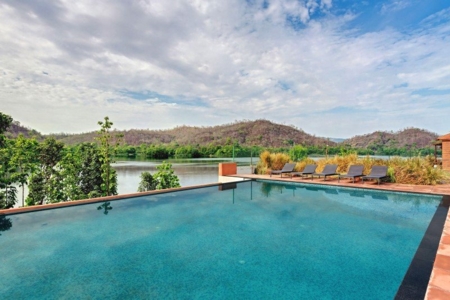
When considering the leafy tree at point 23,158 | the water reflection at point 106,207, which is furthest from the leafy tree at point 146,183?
the leafy tree at point 23,158

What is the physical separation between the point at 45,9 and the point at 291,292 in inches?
381

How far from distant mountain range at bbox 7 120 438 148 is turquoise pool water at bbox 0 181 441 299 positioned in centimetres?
3581

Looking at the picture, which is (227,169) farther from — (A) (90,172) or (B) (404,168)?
(B) (404,168)

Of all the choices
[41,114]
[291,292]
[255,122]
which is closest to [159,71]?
[41,114]

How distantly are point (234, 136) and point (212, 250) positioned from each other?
1711 inches

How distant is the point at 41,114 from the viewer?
15.8 metres

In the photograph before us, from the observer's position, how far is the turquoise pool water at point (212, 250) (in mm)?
2650

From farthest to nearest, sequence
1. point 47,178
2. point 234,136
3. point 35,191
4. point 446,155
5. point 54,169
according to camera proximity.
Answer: point 234,136 < point 446,155 < point 54,169 < point 47,178 < point 35,191

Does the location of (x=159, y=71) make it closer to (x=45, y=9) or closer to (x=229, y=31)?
(x=229, y=31)

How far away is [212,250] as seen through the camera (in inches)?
145

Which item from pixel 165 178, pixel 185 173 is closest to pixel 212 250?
pixel 165 178

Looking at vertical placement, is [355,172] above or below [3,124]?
below

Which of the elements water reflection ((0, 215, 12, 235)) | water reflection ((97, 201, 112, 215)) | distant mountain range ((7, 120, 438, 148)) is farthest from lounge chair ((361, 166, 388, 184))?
distant mountain range ((7, 120, 438, 148))

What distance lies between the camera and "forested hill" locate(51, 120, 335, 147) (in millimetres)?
44875
